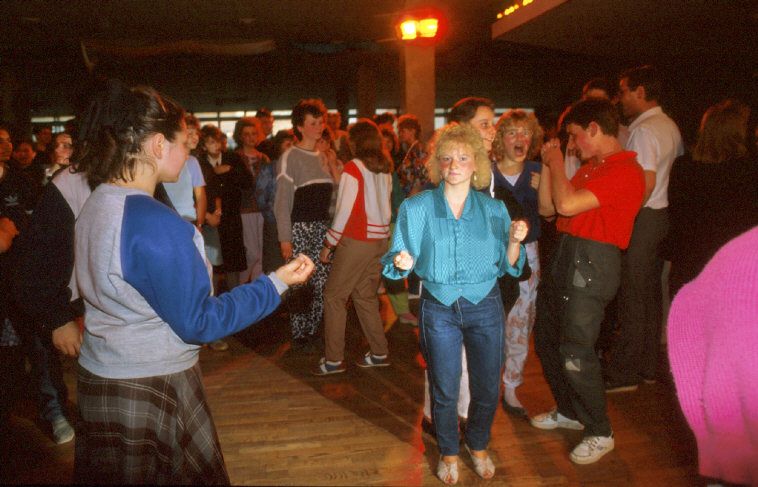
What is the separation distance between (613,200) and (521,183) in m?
0.54

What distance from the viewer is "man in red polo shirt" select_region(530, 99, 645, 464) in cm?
242

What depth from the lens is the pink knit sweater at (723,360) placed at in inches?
29.1

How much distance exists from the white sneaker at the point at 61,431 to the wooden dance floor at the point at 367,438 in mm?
40

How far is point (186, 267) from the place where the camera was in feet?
4.14

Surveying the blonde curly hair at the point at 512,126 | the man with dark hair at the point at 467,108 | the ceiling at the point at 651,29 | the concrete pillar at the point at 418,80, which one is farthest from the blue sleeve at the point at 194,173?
the concrete pillar at the point at 418,80

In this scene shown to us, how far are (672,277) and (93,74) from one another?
334 centimetres

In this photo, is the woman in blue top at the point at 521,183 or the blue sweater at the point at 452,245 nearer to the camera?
the blue sweater at the point at 452,245

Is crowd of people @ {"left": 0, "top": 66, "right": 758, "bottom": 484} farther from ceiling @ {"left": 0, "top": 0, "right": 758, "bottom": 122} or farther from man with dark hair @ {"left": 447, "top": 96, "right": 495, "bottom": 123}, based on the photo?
ceiling @ {"left": 0, "top": 0, "right": 758, "bottom": 122}

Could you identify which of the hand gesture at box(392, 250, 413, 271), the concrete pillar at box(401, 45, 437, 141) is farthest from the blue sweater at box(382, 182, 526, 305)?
the concrete pillar at box(401, 45, 437, 141)

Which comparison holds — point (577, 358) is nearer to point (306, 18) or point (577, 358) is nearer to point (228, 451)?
point (228, 451)

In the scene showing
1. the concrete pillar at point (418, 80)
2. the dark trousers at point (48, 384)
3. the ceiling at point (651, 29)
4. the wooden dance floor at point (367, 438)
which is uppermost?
the ceiling at point (651, 29)

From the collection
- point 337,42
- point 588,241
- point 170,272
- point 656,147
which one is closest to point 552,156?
point 588,241

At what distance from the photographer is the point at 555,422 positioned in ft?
9.48

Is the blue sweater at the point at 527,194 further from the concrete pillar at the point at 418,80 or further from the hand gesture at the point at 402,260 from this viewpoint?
the concrete pillar at the point at 418,80
